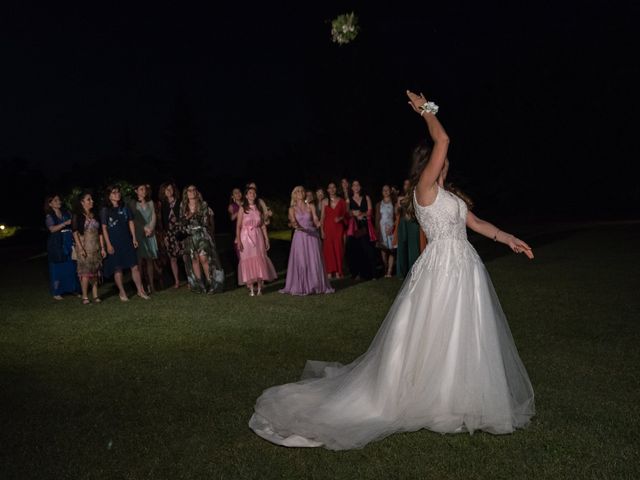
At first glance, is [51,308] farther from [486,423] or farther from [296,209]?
[486,423]

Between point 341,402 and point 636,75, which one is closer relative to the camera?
point 341,402

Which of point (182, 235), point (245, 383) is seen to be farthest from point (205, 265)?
point (245, 383)

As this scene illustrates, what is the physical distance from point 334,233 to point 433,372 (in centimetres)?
972

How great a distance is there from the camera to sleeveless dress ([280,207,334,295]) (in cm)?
1248

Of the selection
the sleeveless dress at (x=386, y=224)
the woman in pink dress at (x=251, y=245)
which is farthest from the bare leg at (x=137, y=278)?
the sleeveless dress at (x=386, y=224)

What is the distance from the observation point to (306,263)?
41.4 feet

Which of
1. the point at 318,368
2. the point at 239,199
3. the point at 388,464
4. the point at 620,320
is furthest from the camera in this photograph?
the point at 239,199

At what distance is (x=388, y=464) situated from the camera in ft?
15.1

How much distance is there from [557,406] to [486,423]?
94cm

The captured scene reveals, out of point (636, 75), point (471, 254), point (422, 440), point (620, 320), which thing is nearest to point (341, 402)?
point (422, 440)

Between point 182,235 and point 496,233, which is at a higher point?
point 496,233

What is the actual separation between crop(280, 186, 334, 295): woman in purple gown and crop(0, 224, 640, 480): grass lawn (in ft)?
1.57

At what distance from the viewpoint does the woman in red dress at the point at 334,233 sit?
14873 millimetres

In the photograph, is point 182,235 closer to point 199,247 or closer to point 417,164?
point 199,247
